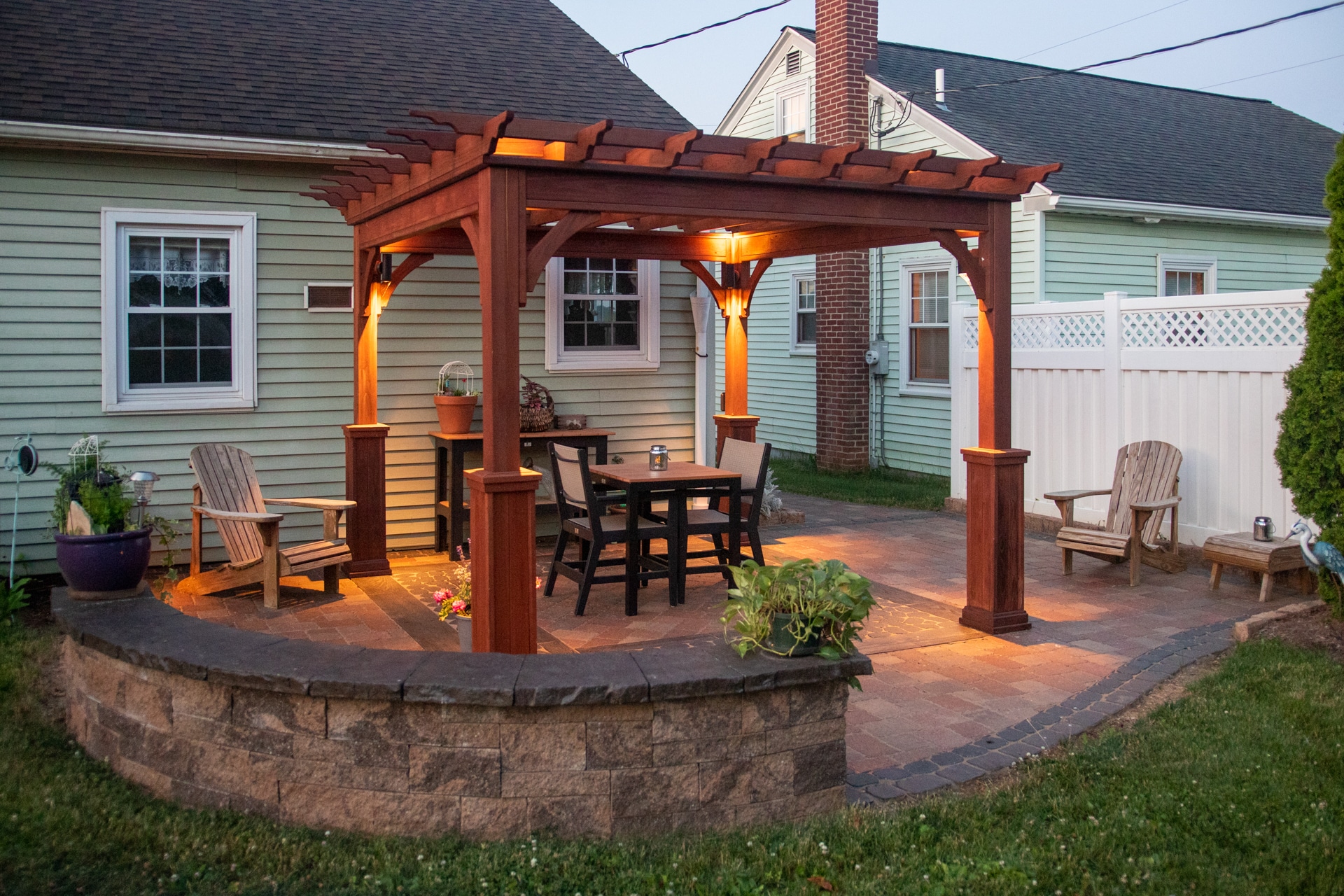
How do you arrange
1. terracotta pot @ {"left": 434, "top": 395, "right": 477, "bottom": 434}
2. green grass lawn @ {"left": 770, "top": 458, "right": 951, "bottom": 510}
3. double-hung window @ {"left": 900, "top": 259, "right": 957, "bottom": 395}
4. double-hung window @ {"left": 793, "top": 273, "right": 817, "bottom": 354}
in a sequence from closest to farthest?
terracotta pot @ {"left": 434, "top": 395, "right": 477, "bottom": 434}, green grass lawn @ {"left": 770, "top": 458, "right": 951, "bottom": 510}, double-hung window @ {"left": 900, "top": 259, "right": 957, "bottom": 395}, double-hung window @ {"left": 793, "top": 273, "right": 817, "bottom": 354}

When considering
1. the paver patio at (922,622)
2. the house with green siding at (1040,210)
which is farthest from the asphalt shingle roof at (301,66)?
the house with green siding at (1040,210)

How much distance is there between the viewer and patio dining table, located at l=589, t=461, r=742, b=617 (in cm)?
672

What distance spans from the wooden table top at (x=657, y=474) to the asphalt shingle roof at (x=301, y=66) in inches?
126

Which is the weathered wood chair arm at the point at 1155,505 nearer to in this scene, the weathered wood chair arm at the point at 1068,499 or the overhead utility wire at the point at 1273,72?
the weathered wood chair arm at the point at 1068,499

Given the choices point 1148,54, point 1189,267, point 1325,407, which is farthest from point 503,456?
point 1189,267

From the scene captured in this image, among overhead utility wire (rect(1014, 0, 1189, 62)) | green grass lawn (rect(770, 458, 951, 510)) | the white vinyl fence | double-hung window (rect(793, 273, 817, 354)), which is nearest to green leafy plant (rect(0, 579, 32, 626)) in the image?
the white vinyl fence

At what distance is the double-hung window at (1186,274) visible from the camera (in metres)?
12.9

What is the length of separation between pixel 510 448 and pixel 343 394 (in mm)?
4034

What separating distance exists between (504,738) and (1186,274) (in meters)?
12.3

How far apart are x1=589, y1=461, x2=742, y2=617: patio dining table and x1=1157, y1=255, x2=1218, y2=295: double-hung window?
797 cm

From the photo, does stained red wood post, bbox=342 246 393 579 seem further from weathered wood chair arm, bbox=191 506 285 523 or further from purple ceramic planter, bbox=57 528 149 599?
purple ceramic planter, bbox=57 528 149 599

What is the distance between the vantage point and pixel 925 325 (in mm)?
A: 13273

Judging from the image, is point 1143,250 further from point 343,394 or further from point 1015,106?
point 343,394

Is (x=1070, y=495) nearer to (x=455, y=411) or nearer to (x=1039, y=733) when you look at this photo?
(x=1039, y=733)
